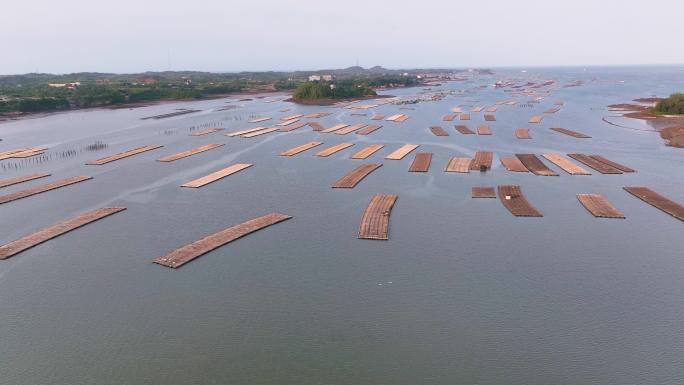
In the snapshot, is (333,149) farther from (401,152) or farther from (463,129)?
(463,129)

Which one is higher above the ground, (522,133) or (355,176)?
(522,133)

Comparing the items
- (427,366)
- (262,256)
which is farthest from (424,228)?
(427,366)

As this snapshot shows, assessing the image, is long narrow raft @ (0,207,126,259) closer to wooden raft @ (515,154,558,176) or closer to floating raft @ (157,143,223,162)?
floating raft @ (157,143,223,162)

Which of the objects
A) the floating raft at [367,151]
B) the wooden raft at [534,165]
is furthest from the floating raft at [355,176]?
the wooden raft at [534,165]

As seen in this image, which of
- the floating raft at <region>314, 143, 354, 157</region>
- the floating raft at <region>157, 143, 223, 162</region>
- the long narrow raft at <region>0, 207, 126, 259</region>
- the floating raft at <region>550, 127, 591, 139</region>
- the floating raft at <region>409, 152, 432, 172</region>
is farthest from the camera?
the floating raft at <region>550, 127, 591, 139</region>

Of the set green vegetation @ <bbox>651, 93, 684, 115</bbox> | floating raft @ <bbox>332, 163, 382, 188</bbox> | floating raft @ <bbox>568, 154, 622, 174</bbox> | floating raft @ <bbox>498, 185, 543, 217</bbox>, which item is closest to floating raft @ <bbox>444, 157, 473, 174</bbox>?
floating raft @ <bbox>498, 185, 543, 217</bbox>

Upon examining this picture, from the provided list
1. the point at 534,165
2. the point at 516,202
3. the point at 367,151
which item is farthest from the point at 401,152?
the point at 516,202
